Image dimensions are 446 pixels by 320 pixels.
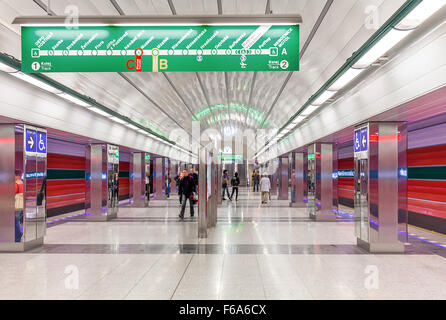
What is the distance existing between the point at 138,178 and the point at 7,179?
10.6 meters

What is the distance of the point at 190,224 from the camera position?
36.5 ft

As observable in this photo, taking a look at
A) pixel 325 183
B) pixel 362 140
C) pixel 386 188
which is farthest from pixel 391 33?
pixel 325 183

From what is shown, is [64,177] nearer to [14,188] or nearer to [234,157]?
[14,188]

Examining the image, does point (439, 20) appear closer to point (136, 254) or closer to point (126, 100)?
point (136, 254)

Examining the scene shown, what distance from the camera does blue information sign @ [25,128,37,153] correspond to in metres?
7.55

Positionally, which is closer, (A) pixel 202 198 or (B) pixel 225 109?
(A) pixel 202 198

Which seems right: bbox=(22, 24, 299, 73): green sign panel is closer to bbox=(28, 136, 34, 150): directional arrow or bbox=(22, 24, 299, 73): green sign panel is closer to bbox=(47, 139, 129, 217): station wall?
bbox=(28, 136, 34, 150): directional arrow

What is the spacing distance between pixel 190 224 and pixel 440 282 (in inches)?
292

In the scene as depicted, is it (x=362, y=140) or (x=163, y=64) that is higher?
(x=163, y=64)

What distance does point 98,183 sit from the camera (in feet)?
41.1

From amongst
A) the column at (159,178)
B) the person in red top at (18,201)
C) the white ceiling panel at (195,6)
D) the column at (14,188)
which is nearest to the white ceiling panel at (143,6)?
the white ceiling panel at (195,6)

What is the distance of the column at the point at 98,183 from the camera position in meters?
12.4

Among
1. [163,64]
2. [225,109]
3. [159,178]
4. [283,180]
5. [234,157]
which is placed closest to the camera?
[163,64]

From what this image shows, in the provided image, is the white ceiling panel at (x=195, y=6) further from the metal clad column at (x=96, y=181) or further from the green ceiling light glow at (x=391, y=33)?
the metal clad column at (x=96, y=181)
